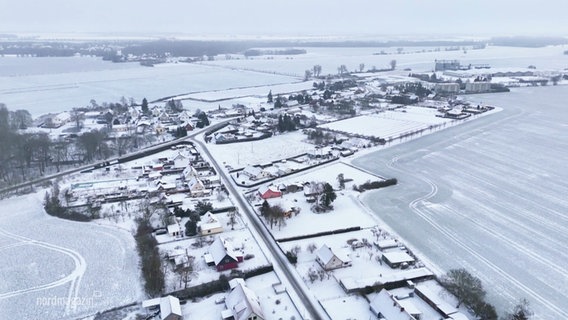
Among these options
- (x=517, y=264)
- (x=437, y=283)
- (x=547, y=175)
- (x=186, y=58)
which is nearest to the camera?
(x=437, y=283)

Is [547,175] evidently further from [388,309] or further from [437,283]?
[388,309]

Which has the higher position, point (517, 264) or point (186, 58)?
point (186, 58)

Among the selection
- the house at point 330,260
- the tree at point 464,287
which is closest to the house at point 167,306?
the house at point 330,260

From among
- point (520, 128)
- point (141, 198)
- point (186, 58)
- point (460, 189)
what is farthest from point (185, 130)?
point (186, 58)

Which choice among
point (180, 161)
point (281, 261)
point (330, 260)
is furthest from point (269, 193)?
point (180, 161)

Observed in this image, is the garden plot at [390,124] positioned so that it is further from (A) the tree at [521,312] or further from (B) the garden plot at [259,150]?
(A) the tree at [521,312]

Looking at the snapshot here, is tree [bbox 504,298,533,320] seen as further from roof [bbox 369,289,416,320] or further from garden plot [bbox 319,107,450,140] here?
garden plot [bbox 319,107,450,140]

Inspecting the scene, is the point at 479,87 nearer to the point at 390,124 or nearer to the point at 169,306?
the point at 390,124
